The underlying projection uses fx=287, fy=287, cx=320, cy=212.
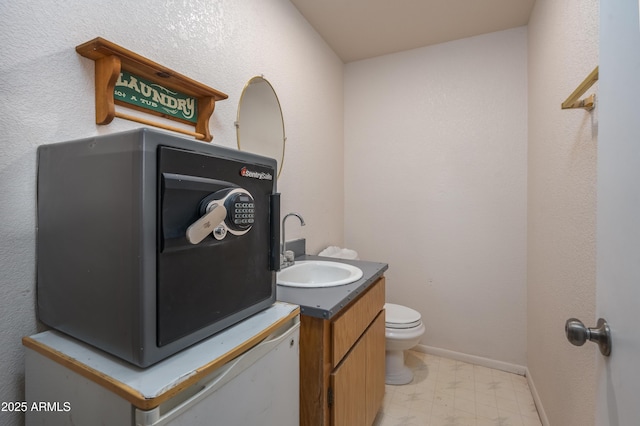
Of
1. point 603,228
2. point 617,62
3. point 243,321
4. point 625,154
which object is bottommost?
point 243,321

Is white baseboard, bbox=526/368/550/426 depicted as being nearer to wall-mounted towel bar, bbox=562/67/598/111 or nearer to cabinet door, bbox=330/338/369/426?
cabinet door, bbox=330/338/369/426

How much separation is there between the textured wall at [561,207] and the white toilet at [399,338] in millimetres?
671

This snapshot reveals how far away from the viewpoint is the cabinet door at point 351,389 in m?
1.04

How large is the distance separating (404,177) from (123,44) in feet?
6.32

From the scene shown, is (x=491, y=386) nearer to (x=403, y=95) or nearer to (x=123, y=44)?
(x=403, y=95)

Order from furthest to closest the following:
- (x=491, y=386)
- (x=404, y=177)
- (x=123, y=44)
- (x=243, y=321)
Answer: (x=404, y=177) → (x=491, y=386) → (x=123, y=44) → (x=243, y=321)

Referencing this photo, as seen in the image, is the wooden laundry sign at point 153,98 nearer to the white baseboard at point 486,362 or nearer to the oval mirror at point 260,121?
the oval mirror at point 260,121

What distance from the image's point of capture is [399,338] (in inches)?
70.3

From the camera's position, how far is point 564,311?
124 cm

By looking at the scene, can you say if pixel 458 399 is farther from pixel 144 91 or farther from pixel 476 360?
pixel 144 91

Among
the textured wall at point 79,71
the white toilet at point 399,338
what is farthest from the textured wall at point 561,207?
the textured wall at point 79,71

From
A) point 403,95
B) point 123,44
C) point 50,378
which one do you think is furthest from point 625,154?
point 403,95

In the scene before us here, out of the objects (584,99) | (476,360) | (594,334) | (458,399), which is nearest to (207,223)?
(594,334)

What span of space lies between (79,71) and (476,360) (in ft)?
8.82
